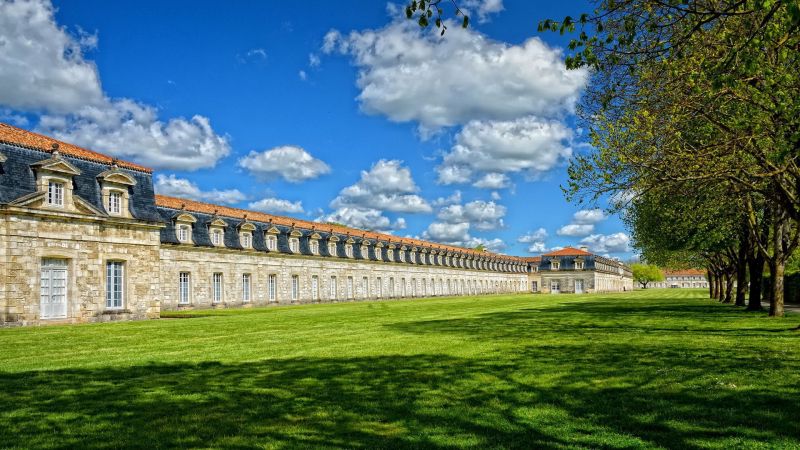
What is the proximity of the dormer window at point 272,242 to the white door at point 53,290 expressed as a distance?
23355 mm

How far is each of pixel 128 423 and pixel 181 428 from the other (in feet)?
2.28

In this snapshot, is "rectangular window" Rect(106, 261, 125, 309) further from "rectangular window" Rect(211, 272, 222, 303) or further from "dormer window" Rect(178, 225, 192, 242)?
"rectangular window" Rect(211, 272, 222, 303)

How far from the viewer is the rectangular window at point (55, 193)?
22.8 meters

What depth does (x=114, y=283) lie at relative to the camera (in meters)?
24.8

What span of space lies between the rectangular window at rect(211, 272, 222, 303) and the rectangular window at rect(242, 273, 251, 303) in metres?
2.19

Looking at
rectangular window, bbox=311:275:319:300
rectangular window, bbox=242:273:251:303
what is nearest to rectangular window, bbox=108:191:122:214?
rectangular window, bbox=242:273:251:303

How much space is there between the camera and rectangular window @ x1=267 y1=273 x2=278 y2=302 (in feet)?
150

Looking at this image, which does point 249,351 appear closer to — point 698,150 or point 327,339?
point 327,339

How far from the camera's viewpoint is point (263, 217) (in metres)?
48.7

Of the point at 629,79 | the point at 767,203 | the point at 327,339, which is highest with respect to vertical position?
the point at 629,79

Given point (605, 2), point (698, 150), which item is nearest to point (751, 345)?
point (698, 150)

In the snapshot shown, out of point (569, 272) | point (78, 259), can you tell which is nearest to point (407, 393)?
point (78, 259)

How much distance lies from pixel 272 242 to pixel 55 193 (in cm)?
2422

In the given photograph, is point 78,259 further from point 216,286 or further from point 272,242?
point 272,242
